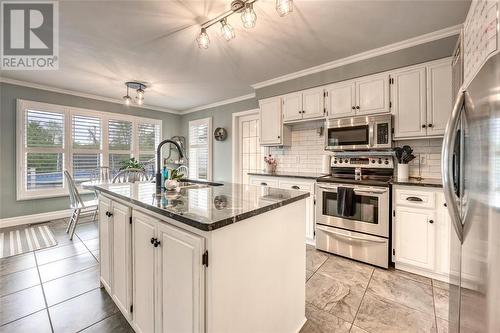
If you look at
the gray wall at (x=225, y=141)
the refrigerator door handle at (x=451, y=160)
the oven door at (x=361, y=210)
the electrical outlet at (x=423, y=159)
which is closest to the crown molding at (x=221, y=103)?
the gray wall at (x=225, y=141)

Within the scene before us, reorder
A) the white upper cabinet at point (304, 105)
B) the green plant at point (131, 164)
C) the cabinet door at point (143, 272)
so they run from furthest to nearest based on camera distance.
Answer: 1. the green plant at point (131, 164)
2. the white upper cabinet at point (304, 105)
3. the cabinet door at point (143, 272)

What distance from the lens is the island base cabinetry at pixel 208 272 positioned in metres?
0.97

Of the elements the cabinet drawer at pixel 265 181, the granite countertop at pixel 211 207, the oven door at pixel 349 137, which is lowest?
the cabinet drawer at pixel 265 181

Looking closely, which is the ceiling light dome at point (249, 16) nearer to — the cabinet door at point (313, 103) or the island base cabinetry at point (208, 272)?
the island base cabinetry at point (208, 272)

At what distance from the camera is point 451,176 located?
38.4 inches

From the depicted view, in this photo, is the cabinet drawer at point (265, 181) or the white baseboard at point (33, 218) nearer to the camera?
the cabinet drawer at point (265, 181)

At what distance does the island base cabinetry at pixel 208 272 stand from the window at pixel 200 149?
12.3ft

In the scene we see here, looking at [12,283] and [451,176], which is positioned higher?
[451,176]

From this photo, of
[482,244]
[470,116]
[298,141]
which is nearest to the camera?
[482,244]

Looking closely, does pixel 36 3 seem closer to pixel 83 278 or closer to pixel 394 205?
pixel 83 278

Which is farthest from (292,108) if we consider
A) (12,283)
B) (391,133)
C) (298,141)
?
(12,283)

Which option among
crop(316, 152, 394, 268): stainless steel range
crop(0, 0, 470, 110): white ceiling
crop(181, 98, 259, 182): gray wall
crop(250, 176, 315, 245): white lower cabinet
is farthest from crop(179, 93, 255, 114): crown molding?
crop(316, 152, 394, 268): stainless steel range

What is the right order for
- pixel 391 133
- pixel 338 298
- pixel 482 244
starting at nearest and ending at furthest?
pixel 482 244 < pixel 338 298 < pixel 391 133

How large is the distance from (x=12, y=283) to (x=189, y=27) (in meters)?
2.98
